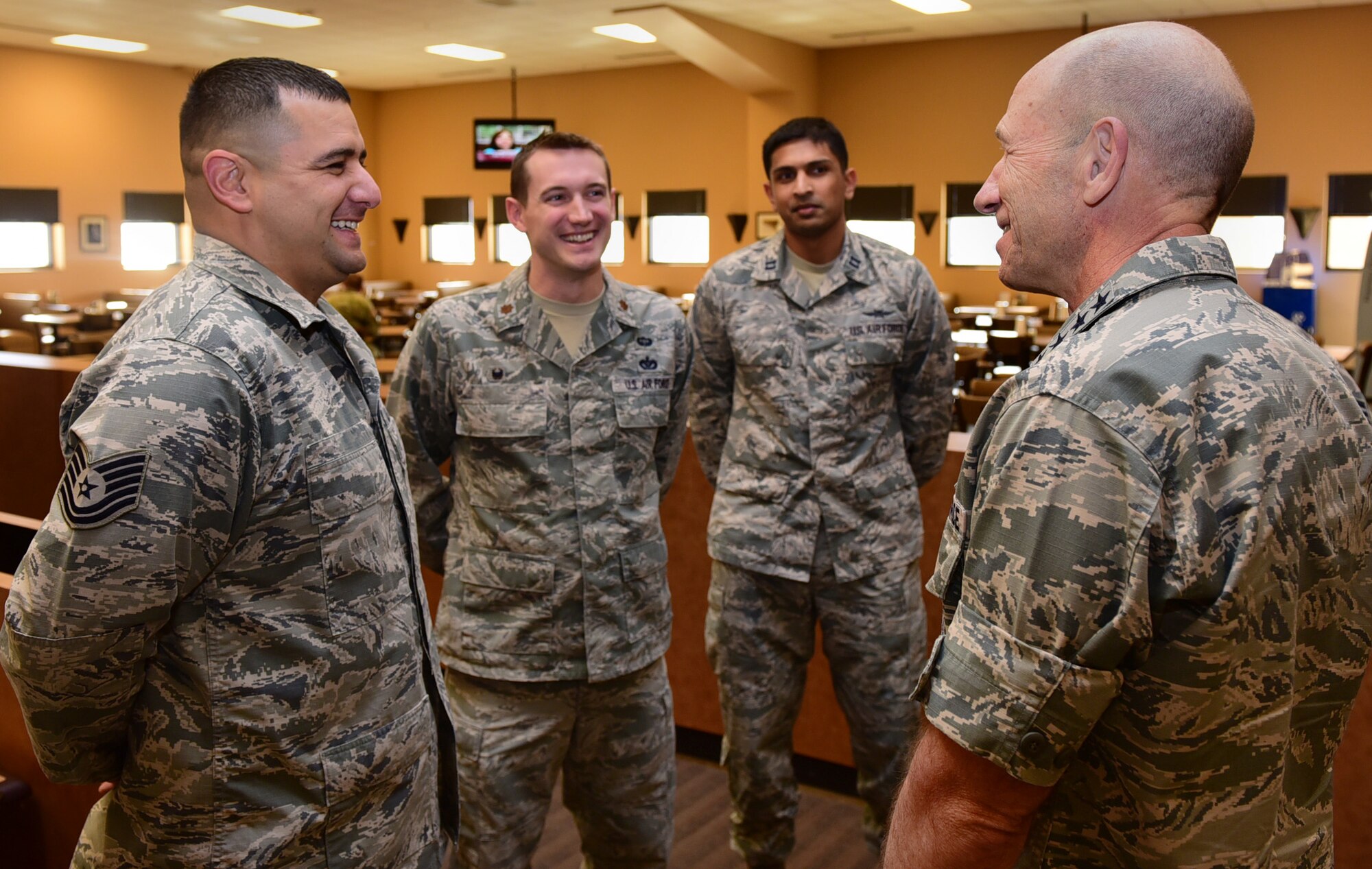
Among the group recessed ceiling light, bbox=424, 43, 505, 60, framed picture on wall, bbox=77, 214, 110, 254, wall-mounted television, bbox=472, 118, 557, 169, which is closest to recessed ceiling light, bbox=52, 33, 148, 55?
framed picture on wall, bbox=77, 214, 110, 254

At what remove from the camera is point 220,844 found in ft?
4.63

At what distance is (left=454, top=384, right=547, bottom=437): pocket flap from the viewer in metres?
2.27

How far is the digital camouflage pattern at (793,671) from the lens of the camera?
2.65 m

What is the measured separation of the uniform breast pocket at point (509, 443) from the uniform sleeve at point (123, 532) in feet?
2.99

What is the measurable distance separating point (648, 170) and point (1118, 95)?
45.0 feet

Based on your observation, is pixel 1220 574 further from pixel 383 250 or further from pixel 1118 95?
pixel 383 250

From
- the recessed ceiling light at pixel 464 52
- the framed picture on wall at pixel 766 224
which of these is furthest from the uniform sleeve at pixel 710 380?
the recessed ceiling light at pixel 464 52

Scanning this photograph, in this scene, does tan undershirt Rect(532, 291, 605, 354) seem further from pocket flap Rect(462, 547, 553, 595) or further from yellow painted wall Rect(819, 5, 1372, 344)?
yellow painted wall Rect(819, 5, 1372, 344)

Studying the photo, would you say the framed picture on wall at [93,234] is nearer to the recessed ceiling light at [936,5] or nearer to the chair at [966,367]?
the recessed ceiling light at [936,5]

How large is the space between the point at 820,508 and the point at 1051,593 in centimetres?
162

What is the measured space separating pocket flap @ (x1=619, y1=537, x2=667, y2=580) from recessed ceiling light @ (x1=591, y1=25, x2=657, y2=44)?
9698 millimetres

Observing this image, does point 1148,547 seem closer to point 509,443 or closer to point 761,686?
point 509,443

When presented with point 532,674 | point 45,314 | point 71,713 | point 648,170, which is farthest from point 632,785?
point 648,170

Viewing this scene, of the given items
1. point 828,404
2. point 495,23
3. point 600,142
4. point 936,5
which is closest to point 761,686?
point 828,404
